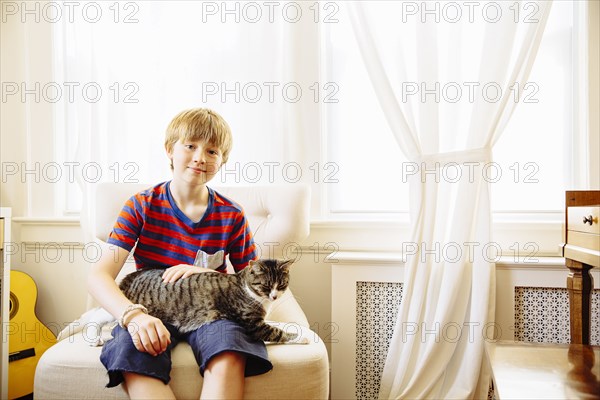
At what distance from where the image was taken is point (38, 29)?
2492 mm

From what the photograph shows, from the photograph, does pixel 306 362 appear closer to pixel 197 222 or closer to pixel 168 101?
pixel 197 222

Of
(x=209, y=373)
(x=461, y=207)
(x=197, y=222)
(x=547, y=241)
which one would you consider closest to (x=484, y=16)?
(x=461, y=207)

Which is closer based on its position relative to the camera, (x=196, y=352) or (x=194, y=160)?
(x=196, y=352)

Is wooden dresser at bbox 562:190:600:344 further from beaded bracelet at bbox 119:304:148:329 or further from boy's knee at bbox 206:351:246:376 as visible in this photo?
beaded bracelet at bbox 119:304:148:329

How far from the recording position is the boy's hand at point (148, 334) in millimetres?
1292

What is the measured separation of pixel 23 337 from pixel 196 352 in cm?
120

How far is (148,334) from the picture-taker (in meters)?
1.30

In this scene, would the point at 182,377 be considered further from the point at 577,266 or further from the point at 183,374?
the point at 577,266

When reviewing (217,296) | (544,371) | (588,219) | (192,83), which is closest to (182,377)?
(217,296)

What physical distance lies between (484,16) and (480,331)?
115 centimetres

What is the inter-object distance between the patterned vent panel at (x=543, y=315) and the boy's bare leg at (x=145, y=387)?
1242 mm

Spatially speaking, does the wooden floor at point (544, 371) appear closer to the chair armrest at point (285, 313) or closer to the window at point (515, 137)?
the chair armrest at point (285, 313)

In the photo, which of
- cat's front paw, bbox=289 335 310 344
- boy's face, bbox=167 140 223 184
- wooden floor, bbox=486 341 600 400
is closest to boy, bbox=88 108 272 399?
boy's face, bbox=167 140 223 184

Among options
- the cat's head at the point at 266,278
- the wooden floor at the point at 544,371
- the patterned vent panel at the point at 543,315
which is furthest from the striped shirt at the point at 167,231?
the patterned vent panel at the point at 543,315
